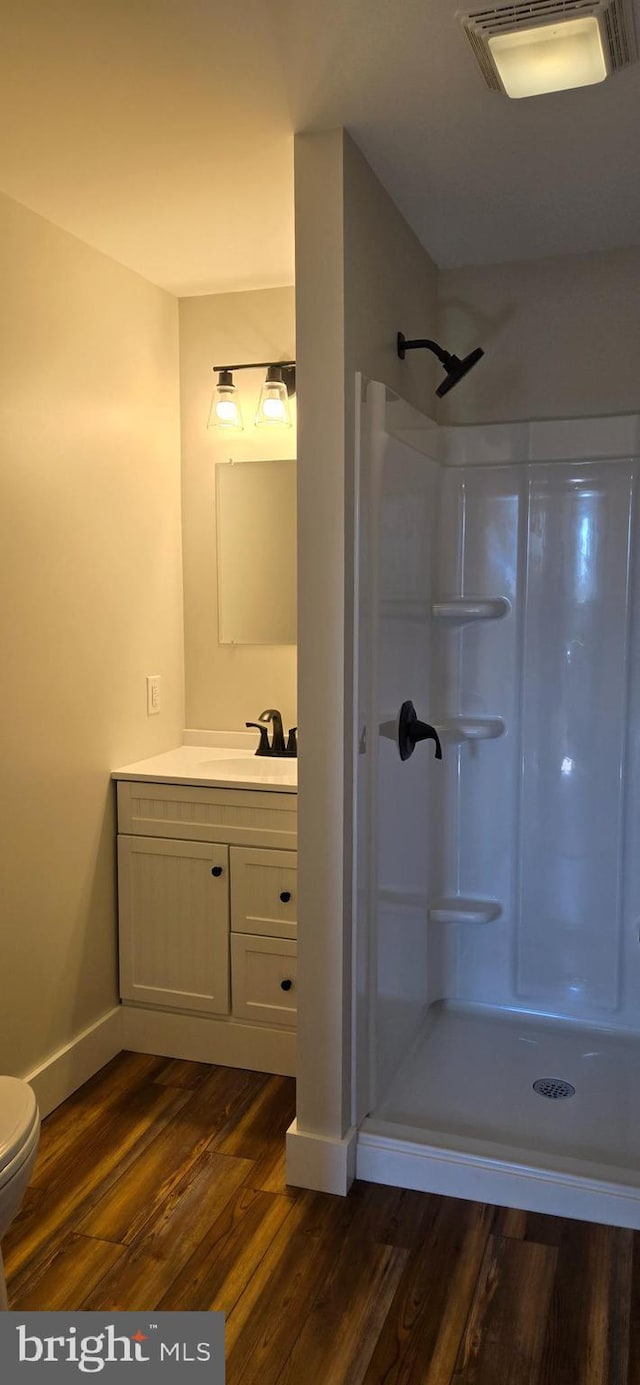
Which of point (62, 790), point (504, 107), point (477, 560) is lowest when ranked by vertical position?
point (62, 790)

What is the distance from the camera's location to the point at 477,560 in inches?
119

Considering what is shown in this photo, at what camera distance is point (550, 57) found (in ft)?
5.84

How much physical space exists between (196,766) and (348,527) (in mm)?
1179

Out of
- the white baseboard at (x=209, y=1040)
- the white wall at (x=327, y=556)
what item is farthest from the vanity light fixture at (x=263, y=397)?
the white baseboard at (x=209, y=1040)

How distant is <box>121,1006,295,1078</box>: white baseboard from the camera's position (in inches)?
113

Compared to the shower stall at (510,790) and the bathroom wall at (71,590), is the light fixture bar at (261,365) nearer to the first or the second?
the bathroom wall at (71,590)

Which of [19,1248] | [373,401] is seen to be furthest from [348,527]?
[19,1248]

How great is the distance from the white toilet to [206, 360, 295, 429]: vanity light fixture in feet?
7.23

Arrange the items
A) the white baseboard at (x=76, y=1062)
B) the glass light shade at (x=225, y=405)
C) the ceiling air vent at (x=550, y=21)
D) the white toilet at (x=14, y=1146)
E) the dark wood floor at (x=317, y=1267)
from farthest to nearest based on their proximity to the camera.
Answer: the glass light shade at (x=225, y=405) < the white baseboard at (x=76, y=1062) < the dark wood floor at (x=317, y=1267) < the ceiling air vent at (x=550, y=21) < the white toilet at (x=14, y=1146)

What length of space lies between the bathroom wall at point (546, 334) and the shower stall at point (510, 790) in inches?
4.4

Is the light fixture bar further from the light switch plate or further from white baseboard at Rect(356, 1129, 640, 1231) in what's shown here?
white baseboard at Rect(356, 1129, 640, 1231)

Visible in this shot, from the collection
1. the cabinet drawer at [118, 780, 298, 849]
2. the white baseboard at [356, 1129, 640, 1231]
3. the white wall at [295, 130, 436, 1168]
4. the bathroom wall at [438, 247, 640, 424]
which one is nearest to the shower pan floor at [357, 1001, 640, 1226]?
the white baseboard at [356, 1129, 640, 1231]

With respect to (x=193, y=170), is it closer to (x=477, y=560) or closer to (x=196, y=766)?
(x=477, y=560)

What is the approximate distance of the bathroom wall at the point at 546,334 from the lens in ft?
9.34
